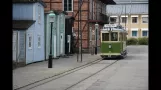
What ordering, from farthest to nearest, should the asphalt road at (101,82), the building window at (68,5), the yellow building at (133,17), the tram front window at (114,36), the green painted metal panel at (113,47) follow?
the yellow building at (133,17), the building window at (68,5), the tram front window at (114,36), the green painted metal panel at (113,47), the asphalt road at (101,82)

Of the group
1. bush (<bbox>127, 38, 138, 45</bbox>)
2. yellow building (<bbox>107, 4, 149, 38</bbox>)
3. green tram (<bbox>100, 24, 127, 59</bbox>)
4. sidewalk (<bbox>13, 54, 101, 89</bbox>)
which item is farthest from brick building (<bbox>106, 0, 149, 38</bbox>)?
sidewalk (<bbox>13, 54, 101, 89</bbox>)

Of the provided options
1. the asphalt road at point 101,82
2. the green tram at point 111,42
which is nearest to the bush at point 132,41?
the green tram at point 111,42

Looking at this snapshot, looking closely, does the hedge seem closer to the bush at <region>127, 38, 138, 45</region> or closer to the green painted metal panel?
the bush at <region>127, 38, 138, 45</region>

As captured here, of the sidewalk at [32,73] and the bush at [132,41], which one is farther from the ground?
the bush at [132,41]

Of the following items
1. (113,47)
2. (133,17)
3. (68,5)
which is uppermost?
(133,17)

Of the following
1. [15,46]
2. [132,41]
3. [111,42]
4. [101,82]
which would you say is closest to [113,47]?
[111,42]

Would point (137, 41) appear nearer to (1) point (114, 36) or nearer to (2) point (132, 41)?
(2) point (132, 41)

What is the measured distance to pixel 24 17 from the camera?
97.0 feet

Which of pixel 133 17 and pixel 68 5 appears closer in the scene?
pixel 68 5

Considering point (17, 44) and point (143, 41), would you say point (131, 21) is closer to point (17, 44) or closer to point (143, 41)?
point (143, 41)

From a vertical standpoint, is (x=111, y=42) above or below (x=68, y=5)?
below

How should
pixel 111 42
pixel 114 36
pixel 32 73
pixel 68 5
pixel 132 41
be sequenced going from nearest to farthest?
1. pixel 32 73
2. pixel 111 42
3. pixel 114 36
4. pixel 68 5
5. pixel 132 41

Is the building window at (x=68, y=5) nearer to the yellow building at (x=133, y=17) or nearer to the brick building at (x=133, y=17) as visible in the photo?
the brick building at (x=133, y=17)
